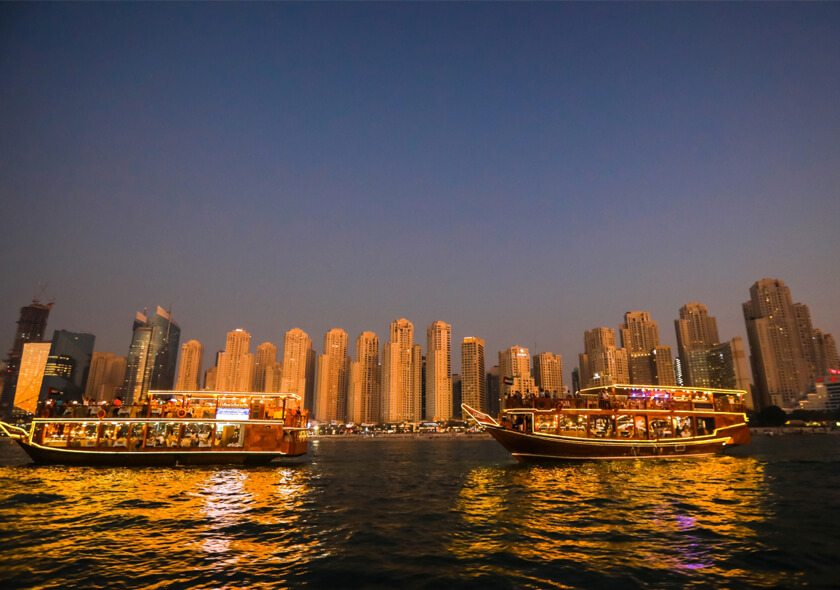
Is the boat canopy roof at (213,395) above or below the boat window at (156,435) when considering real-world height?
above

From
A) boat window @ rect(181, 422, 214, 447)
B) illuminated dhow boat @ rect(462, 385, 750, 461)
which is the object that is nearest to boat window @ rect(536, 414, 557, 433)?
illuminated dhow boat @ rect(462, 385, 750, 461)

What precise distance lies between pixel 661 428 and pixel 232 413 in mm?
42115

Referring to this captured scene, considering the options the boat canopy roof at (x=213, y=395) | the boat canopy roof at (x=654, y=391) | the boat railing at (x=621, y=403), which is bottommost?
the boat railing at (x=621, y=403)

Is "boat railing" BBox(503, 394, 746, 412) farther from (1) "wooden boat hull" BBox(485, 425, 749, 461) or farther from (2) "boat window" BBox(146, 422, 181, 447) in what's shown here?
(2) "boat window" BBox(146, 422, 181, 447)

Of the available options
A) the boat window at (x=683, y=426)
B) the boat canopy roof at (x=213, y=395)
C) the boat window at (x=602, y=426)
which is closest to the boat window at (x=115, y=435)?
the boat canopy roof at (x=213, y=395)

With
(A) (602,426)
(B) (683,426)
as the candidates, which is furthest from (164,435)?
(B) (683,426)

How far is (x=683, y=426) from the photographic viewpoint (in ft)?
155

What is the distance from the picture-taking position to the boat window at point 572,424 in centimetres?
4247

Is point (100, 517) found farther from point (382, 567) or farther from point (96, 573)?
point (382, 567)

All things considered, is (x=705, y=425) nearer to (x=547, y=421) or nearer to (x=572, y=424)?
(x=572, y=424)

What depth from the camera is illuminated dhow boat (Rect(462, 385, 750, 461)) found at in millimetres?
41938

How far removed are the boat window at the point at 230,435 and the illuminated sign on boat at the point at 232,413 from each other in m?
0.82

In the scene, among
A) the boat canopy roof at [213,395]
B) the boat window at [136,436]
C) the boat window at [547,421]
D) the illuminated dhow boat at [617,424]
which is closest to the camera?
the boat window at [136,436]

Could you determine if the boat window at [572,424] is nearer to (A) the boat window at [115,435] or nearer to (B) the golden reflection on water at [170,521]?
(B) the golden reflection on water at [170,521]
